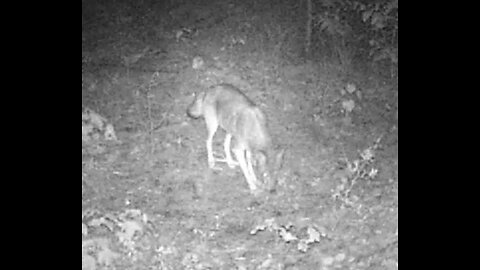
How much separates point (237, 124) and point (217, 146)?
10 cm

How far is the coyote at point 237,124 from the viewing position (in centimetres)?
239

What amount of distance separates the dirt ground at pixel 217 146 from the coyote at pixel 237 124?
0.09 ft

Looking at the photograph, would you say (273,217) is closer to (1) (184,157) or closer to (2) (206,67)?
(1) (184,157)

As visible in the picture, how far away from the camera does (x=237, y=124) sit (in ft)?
7.90

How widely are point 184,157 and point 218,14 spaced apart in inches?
20.0

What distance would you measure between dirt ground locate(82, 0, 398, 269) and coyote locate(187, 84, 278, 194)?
28mm

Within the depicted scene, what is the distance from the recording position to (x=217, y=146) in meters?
2.41

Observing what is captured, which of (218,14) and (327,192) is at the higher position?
(218,14)

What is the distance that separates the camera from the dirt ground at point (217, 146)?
238cm

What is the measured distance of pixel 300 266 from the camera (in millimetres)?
2475

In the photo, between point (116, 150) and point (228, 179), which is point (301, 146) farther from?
point (116, 150)

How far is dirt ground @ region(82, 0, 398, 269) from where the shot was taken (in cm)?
238
